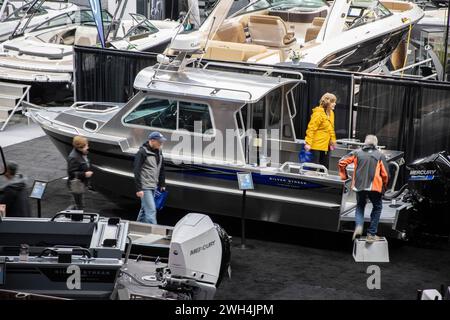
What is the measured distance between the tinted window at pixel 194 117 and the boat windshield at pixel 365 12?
590cm

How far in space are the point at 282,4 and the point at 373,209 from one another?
8541 mm

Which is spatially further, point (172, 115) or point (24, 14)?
point (24, 14)

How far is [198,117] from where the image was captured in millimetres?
12578

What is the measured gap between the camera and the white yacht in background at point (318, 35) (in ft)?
Result: 54.2

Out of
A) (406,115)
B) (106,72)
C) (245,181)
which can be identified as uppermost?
Answer: (106,72)

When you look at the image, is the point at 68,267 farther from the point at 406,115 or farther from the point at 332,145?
the point at 406,115

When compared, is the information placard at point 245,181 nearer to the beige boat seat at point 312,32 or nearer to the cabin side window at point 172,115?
the cabin side window at point 172,115

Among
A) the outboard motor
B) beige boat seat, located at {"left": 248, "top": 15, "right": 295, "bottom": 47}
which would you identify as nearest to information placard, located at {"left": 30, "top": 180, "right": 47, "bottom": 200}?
the outboard motor

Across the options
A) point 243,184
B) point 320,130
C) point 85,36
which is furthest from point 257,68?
point 85,36

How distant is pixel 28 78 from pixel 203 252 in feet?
30.9

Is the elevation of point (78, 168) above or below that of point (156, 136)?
below

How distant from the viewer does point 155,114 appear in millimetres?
12805

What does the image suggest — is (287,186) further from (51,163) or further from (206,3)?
(206,3)

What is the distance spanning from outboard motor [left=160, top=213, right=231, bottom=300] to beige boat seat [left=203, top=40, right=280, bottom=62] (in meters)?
6.78
